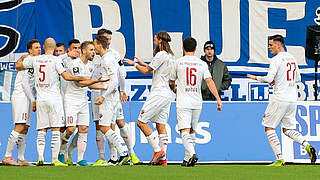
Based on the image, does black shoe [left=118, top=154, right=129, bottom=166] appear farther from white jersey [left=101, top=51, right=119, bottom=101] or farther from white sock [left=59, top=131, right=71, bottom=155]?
white sock [left=59, top=131, right=71, bottom=155]

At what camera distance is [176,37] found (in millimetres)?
19125

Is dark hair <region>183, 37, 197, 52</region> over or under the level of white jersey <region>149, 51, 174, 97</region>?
over

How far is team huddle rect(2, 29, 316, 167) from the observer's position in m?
13.5

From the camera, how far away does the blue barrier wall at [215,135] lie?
15.9m

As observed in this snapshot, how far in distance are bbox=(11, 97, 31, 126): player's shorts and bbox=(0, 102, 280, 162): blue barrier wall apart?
4.32ft

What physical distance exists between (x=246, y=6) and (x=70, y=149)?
6.73 meters

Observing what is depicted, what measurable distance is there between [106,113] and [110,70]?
0.76 metres

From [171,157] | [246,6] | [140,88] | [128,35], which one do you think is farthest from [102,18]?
[171,157]

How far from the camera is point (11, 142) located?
1453 centimetres

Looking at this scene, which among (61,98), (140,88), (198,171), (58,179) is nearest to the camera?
(58,179)

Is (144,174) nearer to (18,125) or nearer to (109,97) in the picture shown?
(109,97)

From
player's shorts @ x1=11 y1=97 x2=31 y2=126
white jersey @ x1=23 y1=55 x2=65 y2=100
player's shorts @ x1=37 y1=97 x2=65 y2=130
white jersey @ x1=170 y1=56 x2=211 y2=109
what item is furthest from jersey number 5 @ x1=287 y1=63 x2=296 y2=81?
player's shorts @ x1=11 y1=97 x2=31 y2=126

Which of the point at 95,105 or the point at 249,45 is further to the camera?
the point at 249,45

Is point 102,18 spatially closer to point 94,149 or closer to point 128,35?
point 128,35
